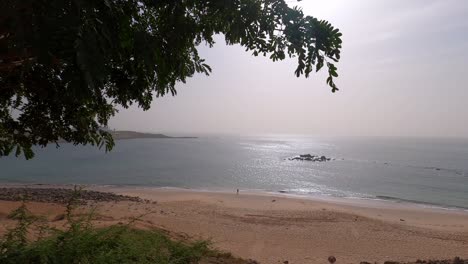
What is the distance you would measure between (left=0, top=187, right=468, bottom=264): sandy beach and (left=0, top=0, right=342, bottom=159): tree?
19.8 ft

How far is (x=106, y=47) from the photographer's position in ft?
7.20

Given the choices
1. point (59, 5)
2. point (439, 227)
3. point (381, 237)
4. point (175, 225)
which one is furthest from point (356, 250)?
point (59, 5)

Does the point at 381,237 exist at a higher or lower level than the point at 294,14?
lower

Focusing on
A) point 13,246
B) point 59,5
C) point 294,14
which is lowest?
point 13,246

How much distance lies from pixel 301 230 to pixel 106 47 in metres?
17.6

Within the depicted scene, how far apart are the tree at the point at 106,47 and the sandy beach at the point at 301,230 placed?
602 cm

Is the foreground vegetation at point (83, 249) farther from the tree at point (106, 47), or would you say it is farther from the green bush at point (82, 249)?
the tree at point (106, 47)

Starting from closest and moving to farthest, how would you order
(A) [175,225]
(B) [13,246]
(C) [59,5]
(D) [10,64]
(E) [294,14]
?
1. (C) [59,5]
2. (E) [294,14]
3. (D) [10,64]
4. (B) [13,246]
5. (A) [175,225]

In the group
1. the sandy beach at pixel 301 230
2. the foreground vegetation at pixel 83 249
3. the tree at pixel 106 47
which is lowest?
the sandy beach at pixel 301 230

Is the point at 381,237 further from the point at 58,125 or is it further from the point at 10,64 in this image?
the point at 10,64

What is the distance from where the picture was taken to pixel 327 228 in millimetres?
19281

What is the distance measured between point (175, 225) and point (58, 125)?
12.4m

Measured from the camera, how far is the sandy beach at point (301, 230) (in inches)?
552

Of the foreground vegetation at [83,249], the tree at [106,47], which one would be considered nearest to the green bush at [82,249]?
the foreground vegetation at [83,249]
